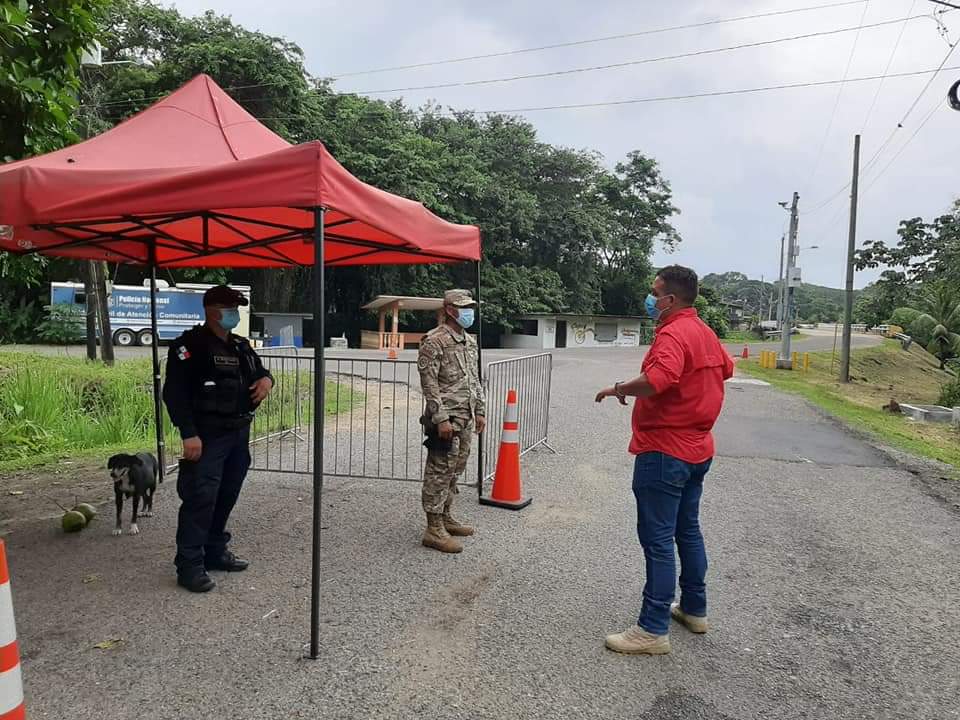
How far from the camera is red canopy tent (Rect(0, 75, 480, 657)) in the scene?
10.6ft

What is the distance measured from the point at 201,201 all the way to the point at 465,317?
2.16 meters

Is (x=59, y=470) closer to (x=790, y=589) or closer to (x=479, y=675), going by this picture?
(x=479, y=675)

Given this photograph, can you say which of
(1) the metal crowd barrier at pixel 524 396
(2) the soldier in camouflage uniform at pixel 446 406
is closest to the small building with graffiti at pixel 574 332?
(1) the metal crowd barrier at pixel 524 396

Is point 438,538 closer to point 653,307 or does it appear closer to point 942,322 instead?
point 653,307

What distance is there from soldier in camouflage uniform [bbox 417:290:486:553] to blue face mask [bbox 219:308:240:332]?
4.29 ft

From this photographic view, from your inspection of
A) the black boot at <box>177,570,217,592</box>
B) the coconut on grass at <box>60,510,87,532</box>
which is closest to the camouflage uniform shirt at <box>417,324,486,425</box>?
the black boot at <box>177,570,217,592</box>

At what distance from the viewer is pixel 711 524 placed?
580 centimetres

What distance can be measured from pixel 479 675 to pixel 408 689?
0.36m

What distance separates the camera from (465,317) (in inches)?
194

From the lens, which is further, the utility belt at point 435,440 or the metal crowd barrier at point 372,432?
the metal crowd barrier at point 372,432

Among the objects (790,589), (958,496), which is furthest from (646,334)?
(790,589)

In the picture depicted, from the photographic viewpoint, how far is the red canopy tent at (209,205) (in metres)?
3.22

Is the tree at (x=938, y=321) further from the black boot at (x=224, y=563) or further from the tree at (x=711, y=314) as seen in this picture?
the black boot at (x=224, y=563)

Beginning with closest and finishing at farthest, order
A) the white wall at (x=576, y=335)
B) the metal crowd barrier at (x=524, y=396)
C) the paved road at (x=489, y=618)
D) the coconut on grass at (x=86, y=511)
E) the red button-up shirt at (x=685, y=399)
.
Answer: the paved road at (x=489, y=618) → the red button-up shirt at (x=685, y=399) → the coconut on grass at (x=86, y=511) → the metal crowd barrier at (x=524, y=396) → the white wall at (x=576, y=335)
